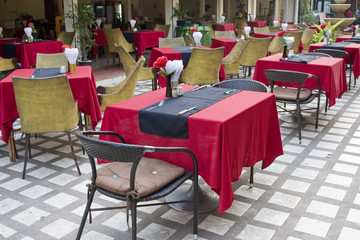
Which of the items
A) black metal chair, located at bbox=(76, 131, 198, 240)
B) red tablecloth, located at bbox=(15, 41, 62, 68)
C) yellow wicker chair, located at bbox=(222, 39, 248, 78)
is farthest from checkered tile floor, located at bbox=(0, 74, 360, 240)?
red tablecloth, located at bbox=(15, 41, 62, 68)

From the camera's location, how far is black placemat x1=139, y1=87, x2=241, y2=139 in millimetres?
2617

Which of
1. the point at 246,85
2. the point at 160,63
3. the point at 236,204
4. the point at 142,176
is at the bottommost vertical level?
the point at 236,204

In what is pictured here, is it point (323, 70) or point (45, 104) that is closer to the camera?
point (45, 104)

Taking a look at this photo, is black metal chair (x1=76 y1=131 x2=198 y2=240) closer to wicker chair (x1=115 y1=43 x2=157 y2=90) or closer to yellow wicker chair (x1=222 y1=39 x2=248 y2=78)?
wicker chair (x1=115 y1=43 x2=157 y2=90)

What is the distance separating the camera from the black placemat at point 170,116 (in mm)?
2617

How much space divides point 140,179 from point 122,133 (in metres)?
0.54

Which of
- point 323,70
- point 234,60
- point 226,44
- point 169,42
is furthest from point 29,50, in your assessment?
point 323,70

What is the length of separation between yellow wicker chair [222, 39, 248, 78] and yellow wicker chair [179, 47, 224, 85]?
81cm

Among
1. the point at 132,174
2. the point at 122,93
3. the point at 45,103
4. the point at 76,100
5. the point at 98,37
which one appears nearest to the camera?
the point at 132,174

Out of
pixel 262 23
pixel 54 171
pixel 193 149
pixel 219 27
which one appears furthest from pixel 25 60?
pixel 262 23

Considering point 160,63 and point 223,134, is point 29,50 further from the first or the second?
point 223,134

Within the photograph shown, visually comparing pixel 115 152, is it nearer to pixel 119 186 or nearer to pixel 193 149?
pixel 119 186

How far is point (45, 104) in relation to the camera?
11.6 ft

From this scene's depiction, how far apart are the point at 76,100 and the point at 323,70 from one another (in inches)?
109
